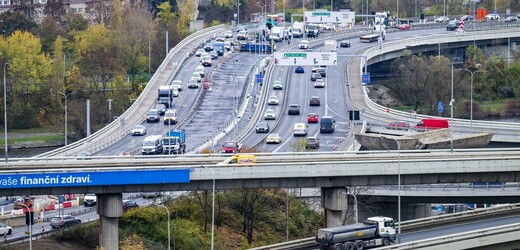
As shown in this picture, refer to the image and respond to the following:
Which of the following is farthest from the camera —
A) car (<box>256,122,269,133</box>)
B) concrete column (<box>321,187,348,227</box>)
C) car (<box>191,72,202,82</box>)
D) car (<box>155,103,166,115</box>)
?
car (<box>191,72,202,82</box>)

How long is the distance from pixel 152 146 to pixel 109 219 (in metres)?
27.9

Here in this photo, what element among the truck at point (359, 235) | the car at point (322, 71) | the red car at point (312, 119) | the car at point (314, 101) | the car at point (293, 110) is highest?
the car at point (322, 71)

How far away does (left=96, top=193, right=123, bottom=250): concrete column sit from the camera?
209 feet

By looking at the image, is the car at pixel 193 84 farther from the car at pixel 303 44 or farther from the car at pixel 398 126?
the car at pixel 398 126

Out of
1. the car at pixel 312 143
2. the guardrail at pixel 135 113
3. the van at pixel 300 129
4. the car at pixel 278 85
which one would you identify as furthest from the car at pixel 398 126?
the car at pixel 278 85

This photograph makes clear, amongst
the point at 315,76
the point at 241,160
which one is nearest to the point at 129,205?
the point at 241,160

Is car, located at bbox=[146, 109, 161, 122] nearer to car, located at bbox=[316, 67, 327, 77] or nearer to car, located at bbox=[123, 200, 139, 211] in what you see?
car, located at bbox=[316, 67, 327, 77]

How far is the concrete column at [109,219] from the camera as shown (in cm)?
6372

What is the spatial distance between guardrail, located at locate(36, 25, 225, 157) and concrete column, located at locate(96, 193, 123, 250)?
19549 millimetres

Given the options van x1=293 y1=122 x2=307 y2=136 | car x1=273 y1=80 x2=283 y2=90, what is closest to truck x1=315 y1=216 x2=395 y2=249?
van x1=293 y1=122 x2=307 y2=136

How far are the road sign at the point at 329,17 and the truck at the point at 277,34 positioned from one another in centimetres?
1848

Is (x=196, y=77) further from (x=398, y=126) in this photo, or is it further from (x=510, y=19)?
(x=510, y=19)

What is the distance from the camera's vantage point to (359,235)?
2254 inches

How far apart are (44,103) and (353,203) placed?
5802 centimetres
